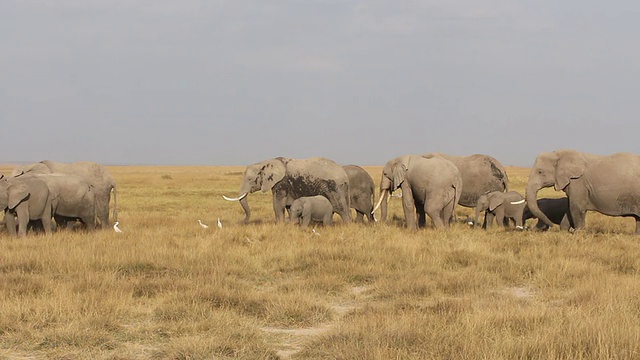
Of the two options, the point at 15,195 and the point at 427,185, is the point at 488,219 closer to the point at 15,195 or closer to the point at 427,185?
the point at 427,185

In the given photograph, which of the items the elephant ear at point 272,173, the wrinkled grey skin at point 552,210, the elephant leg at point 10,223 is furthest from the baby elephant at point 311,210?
the elephant leg at point 10,223

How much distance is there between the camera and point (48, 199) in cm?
1297

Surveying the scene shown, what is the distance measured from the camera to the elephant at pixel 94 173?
1598cm

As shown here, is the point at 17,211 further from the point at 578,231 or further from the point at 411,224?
the point at 578,231

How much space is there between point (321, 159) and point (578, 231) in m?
6.69

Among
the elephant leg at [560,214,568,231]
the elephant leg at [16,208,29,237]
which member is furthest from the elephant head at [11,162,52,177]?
the elephant leg at [560,214,568,231]

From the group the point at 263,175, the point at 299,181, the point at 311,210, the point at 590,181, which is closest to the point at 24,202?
the point at 263,175

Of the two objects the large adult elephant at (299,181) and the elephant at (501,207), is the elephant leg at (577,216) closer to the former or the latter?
the elephant at (501,207)

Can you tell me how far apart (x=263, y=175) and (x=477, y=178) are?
23.1 ft

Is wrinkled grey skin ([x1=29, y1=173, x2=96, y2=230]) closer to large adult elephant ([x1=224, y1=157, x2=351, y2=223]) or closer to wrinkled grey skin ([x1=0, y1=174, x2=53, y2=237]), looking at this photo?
wrinkled grey skin ([x1=0, y1=174, x2=53, y2=237])

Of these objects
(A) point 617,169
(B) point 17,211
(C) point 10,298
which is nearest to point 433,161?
(A) point 617,169

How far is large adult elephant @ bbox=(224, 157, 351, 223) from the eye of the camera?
16.2 m

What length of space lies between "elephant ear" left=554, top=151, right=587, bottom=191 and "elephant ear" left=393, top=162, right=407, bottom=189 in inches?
141

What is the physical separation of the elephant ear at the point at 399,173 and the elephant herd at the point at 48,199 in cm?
729
